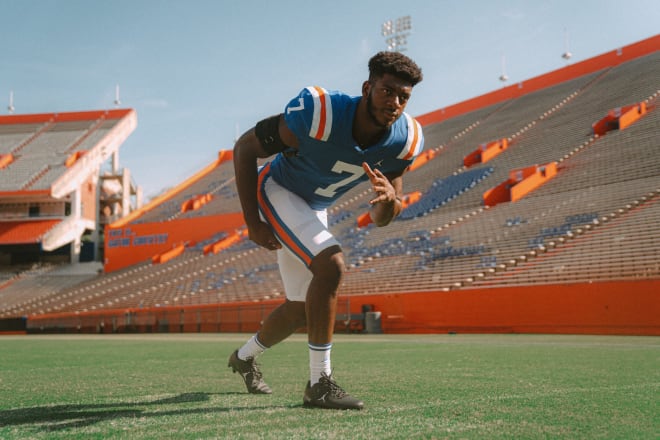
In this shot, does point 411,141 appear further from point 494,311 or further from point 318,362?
point 494,311

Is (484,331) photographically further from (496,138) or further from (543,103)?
(543,103)

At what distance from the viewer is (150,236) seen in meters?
33.6

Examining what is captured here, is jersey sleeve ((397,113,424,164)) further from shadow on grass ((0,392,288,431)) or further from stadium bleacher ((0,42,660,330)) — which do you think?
stadium bleacher ((0,42,660,330))

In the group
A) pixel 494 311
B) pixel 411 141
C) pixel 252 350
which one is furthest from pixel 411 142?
pixel 494 311

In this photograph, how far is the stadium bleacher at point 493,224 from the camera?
15.3 metres

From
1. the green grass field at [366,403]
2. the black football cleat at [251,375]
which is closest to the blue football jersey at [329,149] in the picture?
the black football cleat at [251,375]

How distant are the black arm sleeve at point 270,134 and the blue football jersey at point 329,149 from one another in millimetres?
109

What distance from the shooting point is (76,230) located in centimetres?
3669

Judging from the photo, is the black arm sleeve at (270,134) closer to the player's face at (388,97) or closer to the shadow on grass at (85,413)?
the player's face at (388,97)

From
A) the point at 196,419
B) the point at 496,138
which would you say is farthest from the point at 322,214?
the point at 496,138

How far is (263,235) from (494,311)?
38.4ft

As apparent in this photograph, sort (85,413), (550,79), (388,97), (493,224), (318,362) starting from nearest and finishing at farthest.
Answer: (85,413) → (388,97) → (318,362) → (493,224) → (550,79)

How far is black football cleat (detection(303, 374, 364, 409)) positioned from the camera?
289cm

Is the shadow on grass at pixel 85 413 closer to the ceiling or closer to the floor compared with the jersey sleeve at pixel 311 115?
closer to the floor
